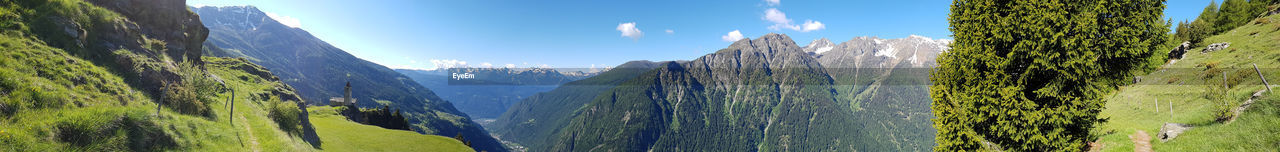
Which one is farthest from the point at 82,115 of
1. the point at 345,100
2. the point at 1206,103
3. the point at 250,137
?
the point at 345,100

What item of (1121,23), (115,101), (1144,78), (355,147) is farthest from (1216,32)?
(115,101)

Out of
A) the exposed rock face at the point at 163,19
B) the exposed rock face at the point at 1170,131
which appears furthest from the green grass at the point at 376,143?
the exposed rock face at the point at 1170,131

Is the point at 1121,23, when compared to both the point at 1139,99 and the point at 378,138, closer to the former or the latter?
the point at 1139,99

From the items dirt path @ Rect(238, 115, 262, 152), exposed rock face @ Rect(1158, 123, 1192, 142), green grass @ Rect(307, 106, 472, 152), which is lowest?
green grass @ Rect(307, 106, 472, 152)

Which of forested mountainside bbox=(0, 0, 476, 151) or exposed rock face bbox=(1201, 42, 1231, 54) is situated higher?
exposed rock face bbox=(1201, 42, 1231, 54)

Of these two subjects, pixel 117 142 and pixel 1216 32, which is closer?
pixel 117 142

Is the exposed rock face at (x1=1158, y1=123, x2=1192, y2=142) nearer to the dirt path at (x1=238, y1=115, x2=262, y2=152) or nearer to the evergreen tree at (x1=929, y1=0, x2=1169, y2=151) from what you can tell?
the evergreen tree at (x1=929, y1=0, x2=1169, y2=151)

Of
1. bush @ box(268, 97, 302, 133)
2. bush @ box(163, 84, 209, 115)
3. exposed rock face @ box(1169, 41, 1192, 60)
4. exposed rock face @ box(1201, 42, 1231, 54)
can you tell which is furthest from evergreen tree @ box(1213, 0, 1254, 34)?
bush @ box(163, 84, 209, 115)
